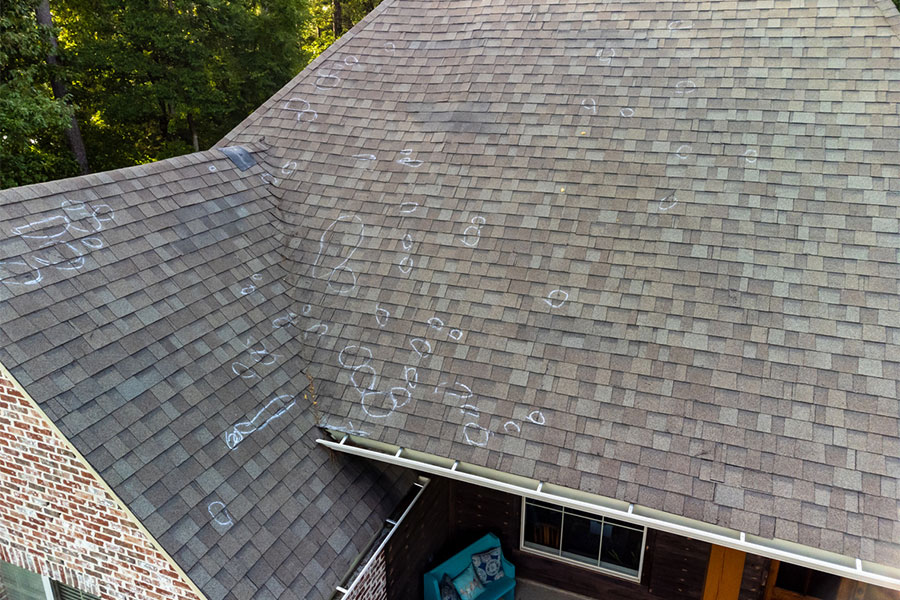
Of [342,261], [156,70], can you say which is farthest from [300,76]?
[156,70]

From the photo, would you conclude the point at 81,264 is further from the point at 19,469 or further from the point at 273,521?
the point at 273,521

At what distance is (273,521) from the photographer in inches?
172

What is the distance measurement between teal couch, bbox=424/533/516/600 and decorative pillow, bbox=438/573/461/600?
0.15 feet

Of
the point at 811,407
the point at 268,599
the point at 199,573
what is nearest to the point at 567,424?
the point at 811,407

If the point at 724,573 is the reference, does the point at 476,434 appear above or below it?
above

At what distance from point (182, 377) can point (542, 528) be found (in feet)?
13.3

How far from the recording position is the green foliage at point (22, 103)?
11.1 meters

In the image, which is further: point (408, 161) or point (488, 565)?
point (408, 161)

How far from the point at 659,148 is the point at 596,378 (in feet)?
8.59

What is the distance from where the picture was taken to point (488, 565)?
6.30m

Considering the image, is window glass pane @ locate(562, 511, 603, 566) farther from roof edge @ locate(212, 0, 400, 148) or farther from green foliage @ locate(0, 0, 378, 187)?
green foliage @ locate(0, 0, 378, 187)

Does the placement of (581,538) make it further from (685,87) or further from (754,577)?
(685,87)

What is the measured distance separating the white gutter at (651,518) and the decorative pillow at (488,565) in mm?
1960

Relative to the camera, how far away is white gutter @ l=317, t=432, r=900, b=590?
3934 mm
